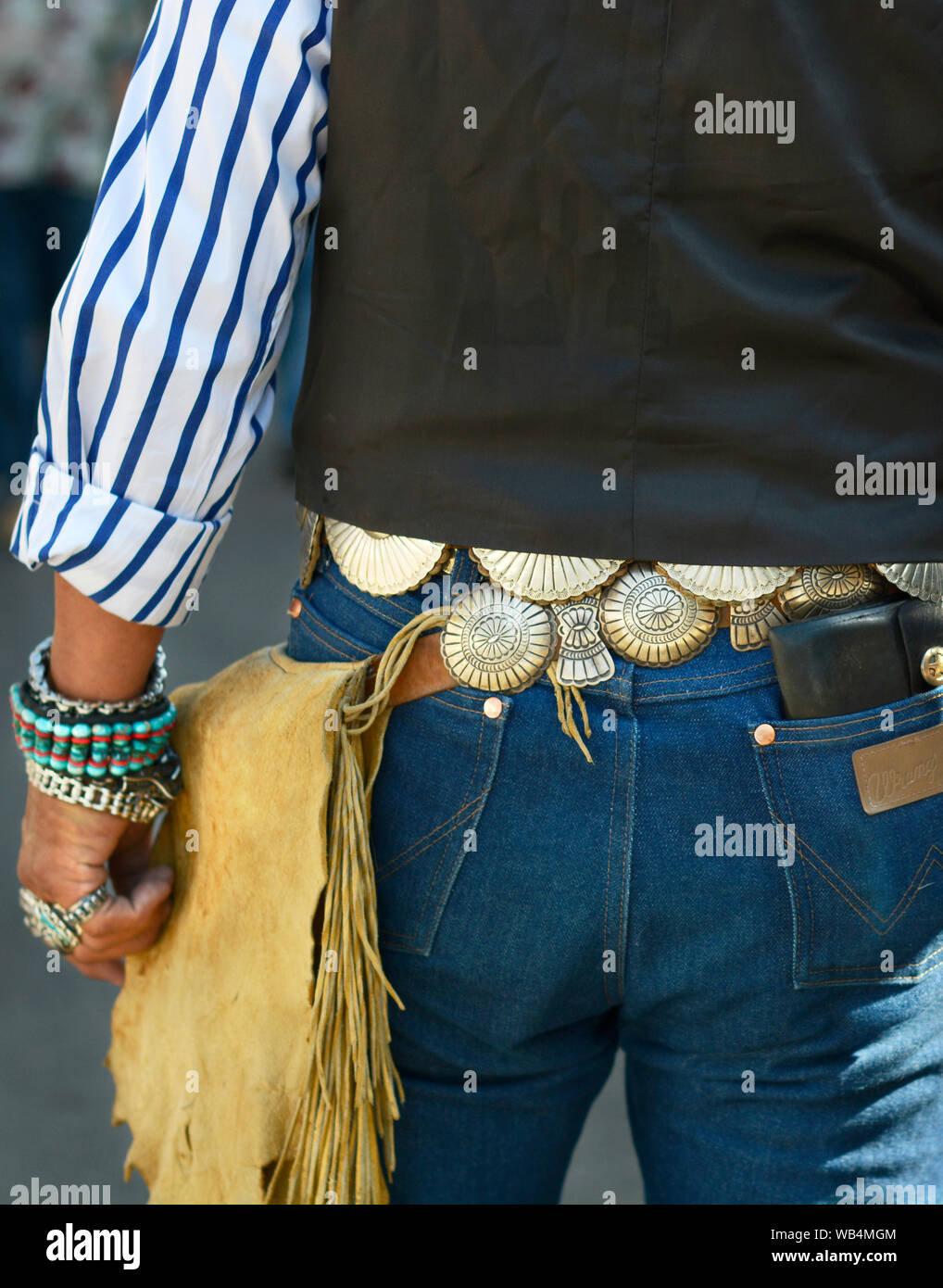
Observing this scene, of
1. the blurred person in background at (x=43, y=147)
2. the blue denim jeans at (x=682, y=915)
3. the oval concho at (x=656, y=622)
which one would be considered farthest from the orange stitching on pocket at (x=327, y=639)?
the blurred person in background at (x=43, y=147)

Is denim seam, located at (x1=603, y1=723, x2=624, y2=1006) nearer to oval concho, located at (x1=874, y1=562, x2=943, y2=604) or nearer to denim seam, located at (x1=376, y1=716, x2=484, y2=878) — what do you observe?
denim seam, located at (x1=376, y1=716, x2=484, y2=878)

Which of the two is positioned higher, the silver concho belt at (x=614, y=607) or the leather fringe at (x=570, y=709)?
the silver concho belt at (x=614, y=607)

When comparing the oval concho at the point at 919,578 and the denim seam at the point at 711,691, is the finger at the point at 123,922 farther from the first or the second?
the oval concho at the point at 919,578

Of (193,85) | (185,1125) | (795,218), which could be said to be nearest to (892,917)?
(795,218)

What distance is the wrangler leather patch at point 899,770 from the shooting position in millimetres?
891

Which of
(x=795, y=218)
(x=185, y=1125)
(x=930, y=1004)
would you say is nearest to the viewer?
(x=795, y=218)

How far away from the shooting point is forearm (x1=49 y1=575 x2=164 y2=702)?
1.02 meters

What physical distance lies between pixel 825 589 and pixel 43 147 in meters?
3.26

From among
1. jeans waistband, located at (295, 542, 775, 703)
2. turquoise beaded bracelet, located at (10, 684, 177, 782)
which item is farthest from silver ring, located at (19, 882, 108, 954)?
jeans waistband, located at (295, 542, 775, 703)

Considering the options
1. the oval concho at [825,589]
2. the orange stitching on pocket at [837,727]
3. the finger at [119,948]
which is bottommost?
the finger at [119,948]

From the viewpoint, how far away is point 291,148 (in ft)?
2.97

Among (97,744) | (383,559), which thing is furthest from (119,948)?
(383,559)

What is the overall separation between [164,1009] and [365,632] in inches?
17.7

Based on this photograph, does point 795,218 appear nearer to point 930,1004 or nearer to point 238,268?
point 238,268
